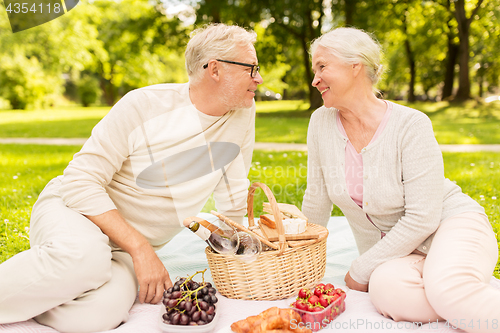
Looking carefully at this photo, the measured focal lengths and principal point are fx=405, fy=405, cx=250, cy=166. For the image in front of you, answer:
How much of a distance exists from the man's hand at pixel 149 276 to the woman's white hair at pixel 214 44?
1189mm

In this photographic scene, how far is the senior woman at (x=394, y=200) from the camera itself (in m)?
2.08

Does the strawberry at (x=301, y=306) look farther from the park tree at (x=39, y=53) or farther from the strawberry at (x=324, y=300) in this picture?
the park tree at (x=39, y=53)

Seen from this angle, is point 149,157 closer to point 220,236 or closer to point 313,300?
point 220,236

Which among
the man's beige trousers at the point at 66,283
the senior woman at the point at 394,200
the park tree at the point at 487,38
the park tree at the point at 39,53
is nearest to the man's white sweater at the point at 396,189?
the senior woman at the point at 394,200

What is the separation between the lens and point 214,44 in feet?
8.58

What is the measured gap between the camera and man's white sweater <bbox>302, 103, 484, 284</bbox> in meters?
2.33

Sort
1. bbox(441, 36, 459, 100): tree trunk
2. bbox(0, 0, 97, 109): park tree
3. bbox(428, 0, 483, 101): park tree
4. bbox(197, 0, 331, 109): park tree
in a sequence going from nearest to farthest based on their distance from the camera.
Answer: bbox(428, 0, 483, 101): park tree, bbox(197, 0, 331, 109): park tree, bbox(441, 36, 459, 100): tree trunk, bbox(0, 0, 97, 109): park tree

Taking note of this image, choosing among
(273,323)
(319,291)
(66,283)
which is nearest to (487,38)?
(319,291)

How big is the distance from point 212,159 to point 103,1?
4085 centimetres

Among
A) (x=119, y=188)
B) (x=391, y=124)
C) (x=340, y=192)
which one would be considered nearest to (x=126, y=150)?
(x=119, y=188)

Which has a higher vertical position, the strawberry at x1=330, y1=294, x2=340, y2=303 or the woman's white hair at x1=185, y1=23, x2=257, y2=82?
the woman's white hair at x1=185, y1=23, x2=257, y2=82

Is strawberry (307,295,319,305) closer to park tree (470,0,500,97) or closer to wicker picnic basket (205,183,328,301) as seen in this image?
wicker picnic basket (205,183,328,301)

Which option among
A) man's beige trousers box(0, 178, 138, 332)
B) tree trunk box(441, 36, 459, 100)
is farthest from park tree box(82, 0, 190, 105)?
tree trunk box(441, 36, 459, 100)

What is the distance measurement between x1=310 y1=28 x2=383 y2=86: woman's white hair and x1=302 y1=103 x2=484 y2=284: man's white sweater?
0.32 meters
